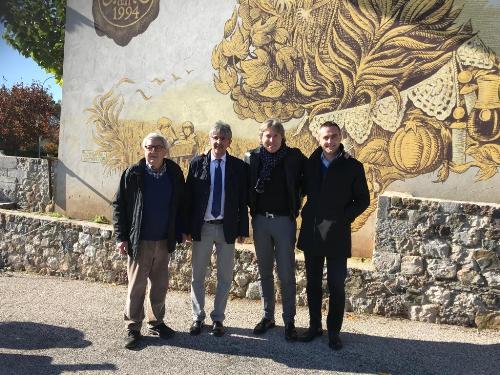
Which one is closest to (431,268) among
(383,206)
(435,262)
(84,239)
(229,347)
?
(435,262)

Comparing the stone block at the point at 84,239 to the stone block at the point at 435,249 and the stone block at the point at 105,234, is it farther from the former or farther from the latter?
the stone block at the point at 435,249

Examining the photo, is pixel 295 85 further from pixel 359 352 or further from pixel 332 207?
pixel 359 352

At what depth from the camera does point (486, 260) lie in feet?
14.9

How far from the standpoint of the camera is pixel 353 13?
5.65 meters

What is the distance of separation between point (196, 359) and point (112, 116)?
448 cm

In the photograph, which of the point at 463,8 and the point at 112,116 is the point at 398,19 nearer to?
the point at 463,8

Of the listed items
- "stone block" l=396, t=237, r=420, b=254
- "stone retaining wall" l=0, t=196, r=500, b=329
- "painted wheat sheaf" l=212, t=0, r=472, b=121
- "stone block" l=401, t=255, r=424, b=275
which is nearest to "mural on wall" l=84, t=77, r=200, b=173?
"painted wheat sheaf" l=212, t=0, r=472, b=121

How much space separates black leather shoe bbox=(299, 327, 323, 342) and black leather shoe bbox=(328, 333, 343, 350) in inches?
6.7

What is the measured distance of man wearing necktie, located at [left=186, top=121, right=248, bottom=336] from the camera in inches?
154

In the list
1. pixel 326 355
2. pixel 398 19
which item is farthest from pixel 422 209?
pixel 398 19

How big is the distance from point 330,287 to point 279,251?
0.51 m

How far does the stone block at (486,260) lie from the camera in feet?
14.8

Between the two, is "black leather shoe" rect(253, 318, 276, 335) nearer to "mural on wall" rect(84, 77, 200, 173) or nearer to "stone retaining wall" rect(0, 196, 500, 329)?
"stone retaining wall" rect(0, 196, 500, 329)

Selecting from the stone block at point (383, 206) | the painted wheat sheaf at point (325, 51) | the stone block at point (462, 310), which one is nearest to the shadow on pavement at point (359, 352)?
the stone block at point (462, 310)
